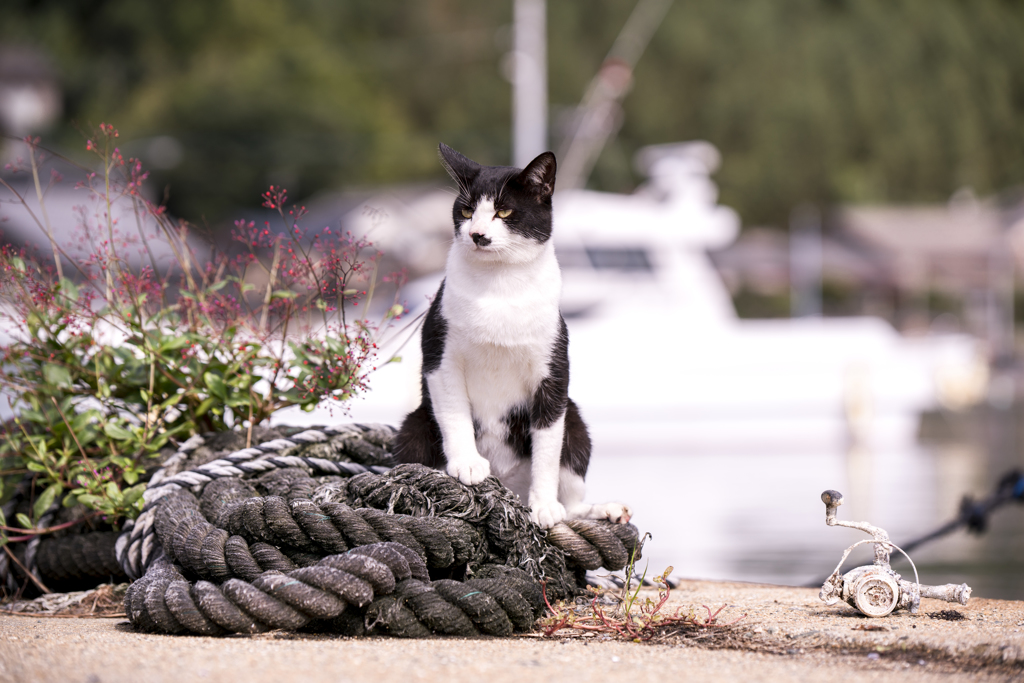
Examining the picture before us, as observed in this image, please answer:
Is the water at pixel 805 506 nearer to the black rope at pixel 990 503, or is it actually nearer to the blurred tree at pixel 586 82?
the black rope at pixel 990 503

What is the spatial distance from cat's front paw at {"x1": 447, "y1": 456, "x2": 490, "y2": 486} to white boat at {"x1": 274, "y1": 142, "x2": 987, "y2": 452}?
30.5 ft

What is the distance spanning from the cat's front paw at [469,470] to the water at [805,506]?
785 millimetres

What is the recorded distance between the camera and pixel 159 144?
33438 millimetres

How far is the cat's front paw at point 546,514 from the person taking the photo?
2980mm

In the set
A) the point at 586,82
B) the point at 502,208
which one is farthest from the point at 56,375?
the point at 586,82

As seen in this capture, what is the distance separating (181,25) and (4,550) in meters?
49.2

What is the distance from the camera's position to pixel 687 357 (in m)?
13.4

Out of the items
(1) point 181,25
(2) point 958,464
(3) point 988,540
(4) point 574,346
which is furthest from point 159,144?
(3) point 988,540

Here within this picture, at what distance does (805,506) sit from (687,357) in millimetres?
5039

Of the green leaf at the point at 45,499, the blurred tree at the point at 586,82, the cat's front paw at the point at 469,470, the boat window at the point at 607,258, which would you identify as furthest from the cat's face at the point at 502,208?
the blurred tree at the point at 586,82

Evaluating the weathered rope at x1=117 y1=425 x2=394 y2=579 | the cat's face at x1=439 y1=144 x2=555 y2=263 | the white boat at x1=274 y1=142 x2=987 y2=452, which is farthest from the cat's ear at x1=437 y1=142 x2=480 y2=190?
the white boat at x1=274 y1=142 x2=987 y2=452

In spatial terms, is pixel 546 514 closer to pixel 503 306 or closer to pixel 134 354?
pixel 503 306

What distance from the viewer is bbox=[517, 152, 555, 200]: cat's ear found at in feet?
9.93

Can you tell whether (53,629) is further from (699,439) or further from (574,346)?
(699,439)
